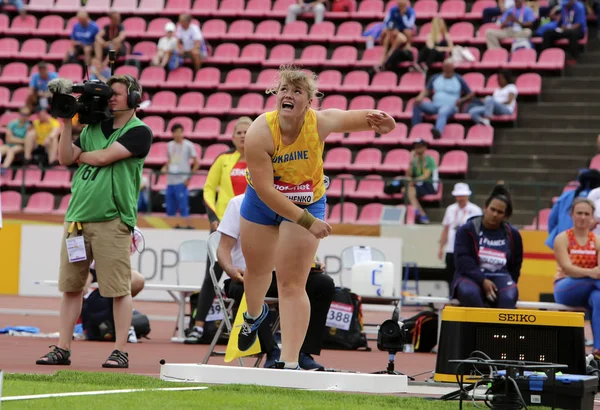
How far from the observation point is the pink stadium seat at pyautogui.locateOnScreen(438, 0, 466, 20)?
22.8 meters

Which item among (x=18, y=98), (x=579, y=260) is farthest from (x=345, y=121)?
(x=18, y=98)

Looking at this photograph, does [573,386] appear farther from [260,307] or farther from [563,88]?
[563,88]

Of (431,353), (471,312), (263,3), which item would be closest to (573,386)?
(471,312)

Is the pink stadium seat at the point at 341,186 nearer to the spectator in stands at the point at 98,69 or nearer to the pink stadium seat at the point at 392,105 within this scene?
the pink stadium seat at the point at 392,105

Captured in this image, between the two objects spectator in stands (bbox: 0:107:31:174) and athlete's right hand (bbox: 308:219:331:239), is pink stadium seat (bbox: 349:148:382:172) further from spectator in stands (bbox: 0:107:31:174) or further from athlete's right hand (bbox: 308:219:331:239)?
athlete's right hand (bbox: 308:219:331:239)

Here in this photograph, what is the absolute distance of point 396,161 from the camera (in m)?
20.0

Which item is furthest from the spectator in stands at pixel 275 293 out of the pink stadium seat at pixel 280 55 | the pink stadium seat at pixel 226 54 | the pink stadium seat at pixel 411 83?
the pink stadium seat at pixel 226 54

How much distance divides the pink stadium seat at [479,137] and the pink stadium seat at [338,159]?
6.38 feet

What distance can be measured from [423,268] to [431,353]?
5.74 meters

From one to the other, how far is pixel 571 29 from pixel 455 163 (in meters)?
3.59

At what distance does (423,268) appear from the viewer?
57.0 ft

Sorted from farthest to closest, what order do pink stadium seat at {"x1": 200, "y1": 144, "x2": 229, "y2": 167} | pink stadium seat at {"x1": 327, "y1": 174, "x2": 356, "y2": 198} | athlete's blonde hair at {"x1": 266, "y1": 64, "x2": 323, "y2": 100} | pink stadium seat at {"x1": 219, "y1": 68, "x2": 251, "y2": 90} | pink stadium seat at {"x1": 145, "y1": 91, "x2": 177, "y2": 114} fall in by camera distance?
pink stadium seat at {"x1": 219, "y1": 68, "x2": 251, "y2": 90} < pink stadium seat at {"x1": 145, "y1": 91, "x2": 177, "y2": 114} < pink stadium seat at {"x1": 200, "y1": 144, "x2": 229, "y2": 167} < pink stadium seat at {"x1": 327, "y1": 174, "x2": 356, "y2": 198} < athlete's blonde hair at {"x1": 266, "y1": 64, "x2": 323, "y2": 100}

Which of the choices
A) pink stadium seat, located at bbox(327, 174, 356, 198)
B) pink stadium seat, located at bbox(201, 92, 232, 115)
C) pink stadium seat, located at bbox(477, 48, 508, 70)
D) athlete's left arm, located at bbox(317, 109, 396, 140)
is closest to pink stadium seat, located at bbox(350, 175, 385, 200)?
pink stadium seat, located at bbox(327, 174, 356, 198)

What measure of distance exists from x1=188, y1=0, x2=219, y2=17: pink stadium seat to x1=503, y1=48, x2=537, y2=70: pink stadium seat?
6.75 metres
